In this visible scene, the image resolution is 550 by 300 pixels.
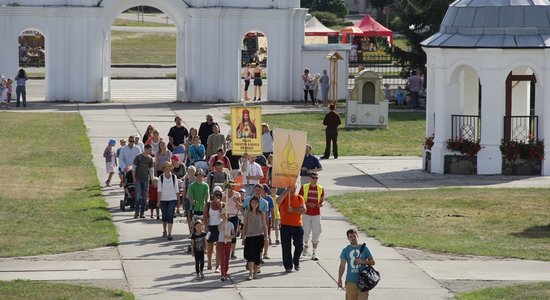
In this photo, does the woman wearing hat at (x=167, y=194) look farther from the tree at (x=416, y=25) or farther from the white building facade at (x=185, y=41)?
the tree at (x=416, y=25)

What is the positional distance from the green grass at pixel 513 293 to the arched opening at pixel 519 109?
13.0 m

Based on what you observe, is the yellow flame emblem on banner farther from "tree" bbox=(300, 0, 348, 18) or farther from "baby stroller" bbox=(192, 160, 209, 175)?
"tree" bbox=(300, 0, 348, 18)

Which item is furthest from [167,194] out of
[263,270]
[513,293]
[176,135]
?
[513,293]

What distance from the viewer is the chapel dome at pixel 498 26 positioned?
107ft

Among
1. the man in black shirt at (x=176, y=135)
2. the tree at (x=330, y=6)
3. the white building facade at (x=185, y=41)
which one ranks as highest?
the tree at (x=330, y=6)

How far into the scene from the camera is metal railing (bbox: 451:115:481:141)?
3301 centimetres

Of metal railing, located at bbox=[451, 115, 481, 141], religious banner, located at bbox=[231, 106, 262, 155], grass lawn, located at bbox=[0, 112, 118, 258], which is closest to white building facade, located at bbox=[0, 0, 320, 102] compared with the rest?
grass lawn, located at bbox=[0, 112, 118, 258]

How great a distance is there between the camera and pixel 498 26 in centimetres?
3288

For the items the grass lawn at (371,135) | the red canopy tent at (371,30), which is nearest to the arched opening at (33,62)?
the grass lawn at (371,135)

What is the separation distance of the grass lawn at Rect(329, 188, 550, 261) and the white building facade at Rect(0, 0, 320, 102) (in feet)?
71.7

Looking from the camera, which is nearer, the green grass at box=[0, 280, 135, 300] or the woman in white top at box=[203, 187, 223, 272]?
the green grass at box=[0, 280, 135, 300]

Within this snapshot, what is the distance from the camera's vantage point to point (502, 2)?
3316 centimetres

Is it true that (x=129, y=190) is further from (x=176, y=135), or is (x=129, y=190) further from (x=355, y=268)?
(x=355, y=268)

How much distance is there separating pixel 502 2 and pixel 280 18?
19.2 metres
